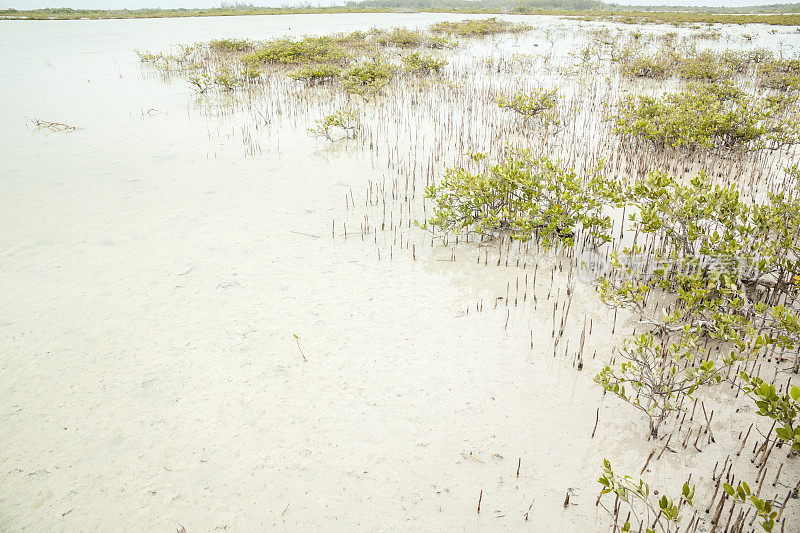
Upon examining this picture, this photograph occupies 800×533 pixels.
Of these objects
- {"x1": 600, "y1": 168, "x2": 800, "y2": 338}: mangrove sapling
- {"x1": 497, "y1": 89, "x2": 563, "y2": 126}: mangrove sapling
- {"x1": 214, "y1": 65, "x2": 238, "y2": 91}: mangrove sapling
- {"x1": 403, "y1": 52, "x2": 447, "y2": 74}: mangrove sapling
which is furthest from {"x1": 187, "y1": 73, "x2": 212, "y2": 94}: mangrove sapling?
{"x1": 600, "y1": 168, "x2": 800, "y2": 338}: mangrove sapling

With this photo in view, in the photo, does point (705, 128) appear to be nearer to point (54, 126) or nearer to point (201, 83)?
point (54, 126)

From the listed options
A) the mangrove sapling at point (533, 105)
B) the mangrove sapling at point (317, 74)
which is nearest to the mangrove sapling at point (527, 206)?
the mangrove sapling at point (533, 105)

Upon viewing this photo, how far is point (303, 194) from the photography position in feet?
19.4

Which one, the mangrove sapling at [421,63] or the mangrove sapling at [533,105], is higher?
the mangrove sapling at [421,63]

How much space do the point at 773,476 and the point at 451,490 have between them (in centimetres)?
168

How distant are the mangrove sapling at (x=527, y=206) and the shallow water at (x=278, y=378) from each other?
378 mm

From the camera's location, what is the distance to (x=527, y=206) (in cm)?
443

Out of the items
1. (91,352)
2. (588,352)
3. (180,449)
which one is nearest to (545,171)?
(588,352)

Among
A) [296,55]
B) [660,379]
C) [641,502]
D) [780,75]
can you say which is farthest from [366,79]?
[641,502]

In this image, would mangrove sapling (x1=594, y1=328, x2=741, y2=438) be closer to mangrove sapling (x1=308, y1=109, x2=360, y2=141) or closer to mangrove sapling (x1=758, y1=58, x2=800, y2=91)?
mangrove sapling (x1=308, y1=109, x2=360, y2=141)

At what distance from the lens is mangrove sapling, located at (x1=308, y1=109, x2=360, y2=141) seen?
25.7ft

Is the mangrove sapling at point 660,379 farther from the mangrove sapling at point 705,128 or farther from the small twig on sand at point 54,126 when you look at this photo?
the small twig on sand at point 54,126

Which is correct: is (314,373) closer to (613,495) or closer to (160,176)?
(613,495)

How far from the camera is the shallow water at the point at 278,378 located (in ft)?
7.44
